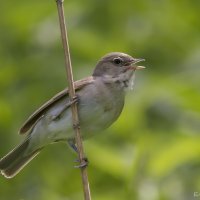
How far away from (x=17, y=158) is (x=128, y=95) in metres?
1.19

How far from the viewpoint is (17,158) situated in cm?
796

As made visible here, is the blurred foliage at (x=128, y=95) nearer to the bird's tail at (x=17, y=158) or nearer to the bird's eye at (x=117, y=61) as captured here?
the bird's tail at (x=17, y=158)

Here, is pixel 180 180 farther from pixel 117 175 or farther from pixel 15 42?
pixel 15 42

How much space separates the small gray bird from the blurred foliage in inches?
4.2

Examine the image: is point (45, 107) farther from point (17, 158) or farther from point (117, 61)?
→ point (117, 61)

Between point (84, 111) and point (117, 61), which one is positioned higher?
point (117, 61)

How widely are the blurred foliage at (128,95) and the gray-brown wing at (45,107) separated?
208 millimetres

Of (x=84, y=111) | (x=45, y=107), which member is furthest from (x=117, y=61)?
(x=45, y=107)

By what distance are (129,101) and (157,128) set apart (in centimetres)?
40

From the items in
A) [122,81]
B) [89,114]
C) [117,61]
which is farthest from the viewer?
[117,61]

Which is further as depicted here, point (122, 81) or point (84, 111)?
point (122, 81)

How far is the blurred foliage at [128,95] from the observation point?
6.96 metres

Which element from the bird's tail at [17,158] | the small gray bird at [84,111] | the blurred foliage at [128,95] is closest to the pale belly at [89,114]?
the small gray bird at [84,111]

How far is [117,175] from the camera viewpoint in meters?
6.96
